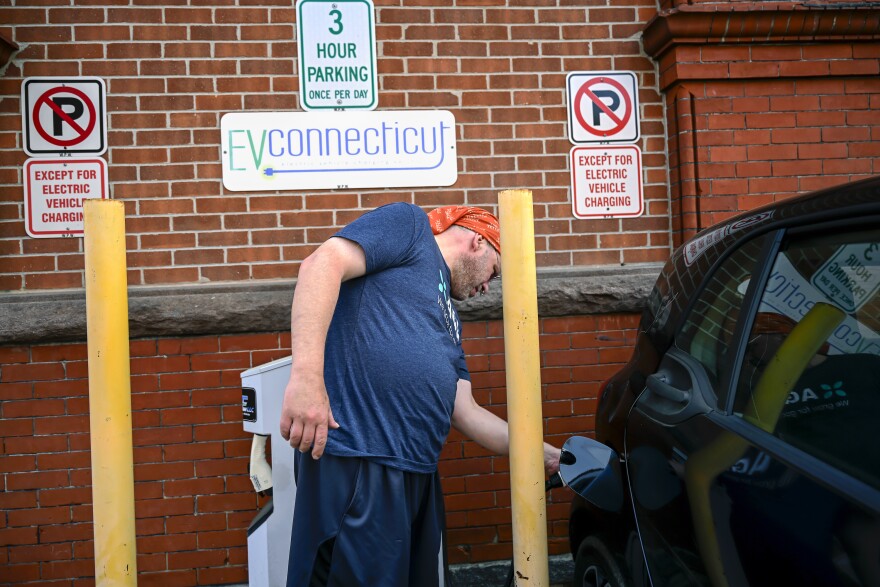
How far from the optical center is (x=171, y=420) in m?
3.79

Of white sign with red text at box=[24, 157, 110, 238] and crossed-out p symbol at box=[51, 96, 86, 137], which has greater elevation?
crossed-out p symbol at box=[51, 96, 86, 137]

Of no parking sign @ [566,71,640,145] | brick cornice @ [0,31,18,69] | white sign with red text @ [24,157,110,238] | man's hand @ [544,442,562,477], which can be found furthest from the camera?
no parking sign @ [566,71,640,145]

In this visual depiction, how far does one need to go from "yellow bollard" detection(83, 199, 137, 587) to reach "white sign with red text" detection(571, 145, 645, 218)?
279 cm

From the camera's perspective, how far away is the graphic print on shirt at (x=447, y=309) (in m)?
2.36

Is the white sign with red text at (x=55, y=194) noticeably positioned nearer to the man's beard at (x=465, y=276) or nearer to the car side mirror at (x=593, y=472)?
the man's beard at (x=465, y=276)

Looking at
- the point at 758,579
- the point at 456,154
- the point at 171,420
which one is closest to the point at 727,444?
the point at 758,579

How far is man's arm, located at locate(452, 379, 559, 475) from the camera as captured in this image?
2.57 meters

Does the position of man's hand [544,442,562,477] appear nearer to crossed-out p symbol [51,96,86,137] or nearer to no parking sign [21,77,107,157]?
no parking sign [21,77,107,157]

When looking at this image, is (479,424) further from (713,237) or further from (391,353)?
(713,237)

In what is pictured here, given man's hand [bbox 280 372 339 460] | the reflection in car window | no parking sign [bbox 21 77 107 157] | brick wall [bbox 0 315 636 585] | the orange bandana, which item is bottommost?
brick wall [bbox 0 315 636 585]

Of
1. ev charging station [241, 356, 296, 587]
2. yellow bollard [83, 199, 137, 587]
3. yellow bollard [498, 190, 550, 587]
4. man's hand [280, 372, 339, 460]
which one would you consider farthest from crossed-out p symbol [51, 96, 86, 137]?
yellow bollard [498, 190, 550, 587]

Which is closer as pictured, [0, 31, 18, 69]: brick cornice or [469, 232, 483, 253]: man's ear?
[469, 232, 483, 253]: man's ear

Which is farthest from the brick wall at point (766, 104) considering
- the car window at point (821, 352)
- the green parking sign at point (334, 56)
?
the car window at point (821, 352)

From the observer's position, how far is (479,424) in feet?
8.58
